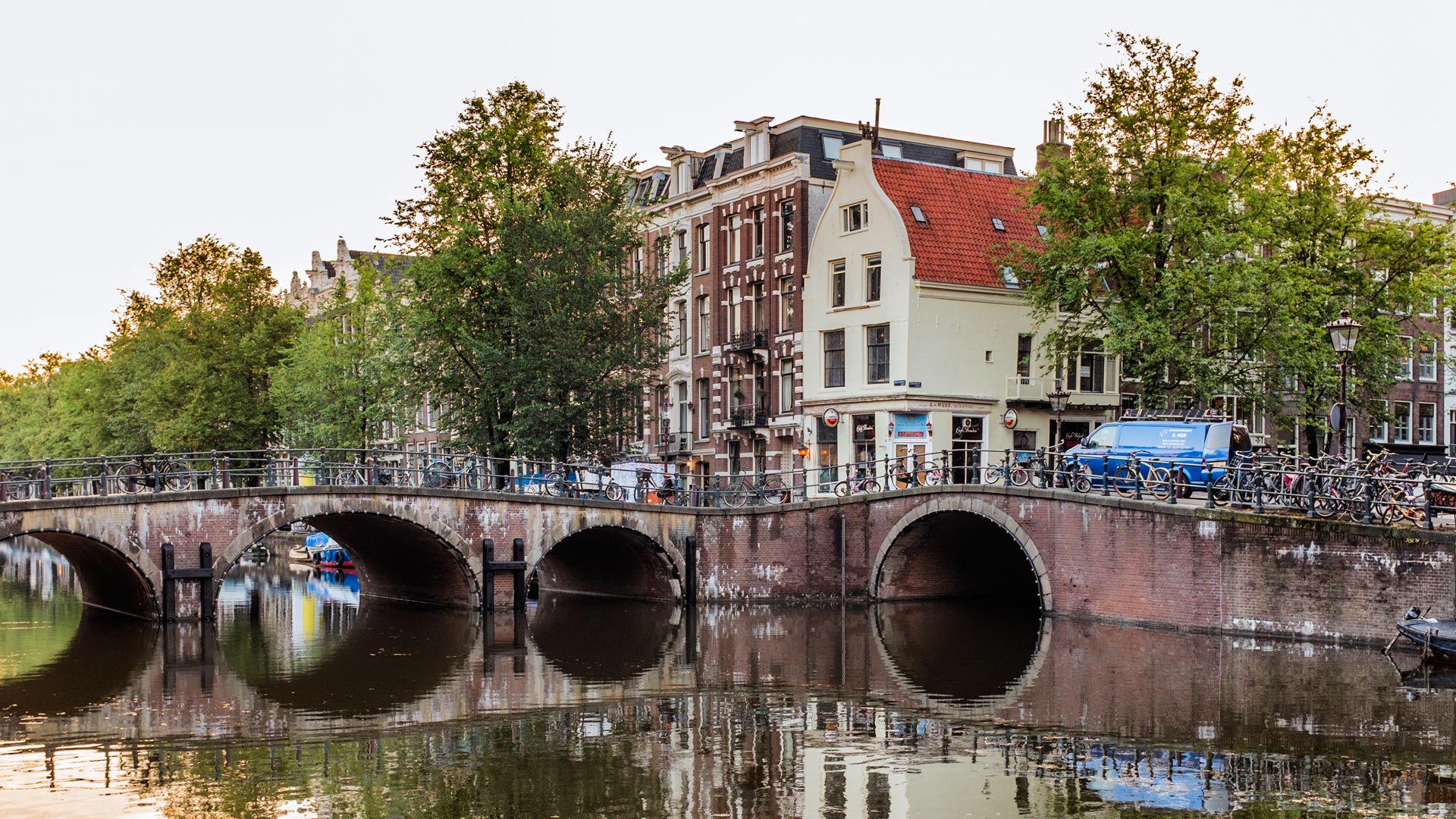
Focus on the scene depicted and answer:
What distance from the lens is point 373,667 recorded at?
2798cm

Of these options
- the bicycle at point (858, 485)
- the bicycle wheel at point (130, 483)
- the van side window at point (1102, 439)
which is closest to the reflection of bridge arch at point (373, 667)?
the bicycle wheel at point (130, 483)

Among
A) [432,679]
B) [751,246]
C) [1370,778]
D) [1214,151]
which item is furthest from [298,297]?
[1370,778]

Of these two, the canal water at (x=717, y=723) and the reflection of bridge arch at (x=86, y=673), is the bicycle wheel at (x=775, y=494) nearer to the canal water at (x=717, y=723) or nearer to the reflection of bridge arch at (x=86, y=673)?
the canal water at (x=717, y=723)

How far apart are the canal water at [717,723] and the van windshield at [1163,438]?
14.3ft

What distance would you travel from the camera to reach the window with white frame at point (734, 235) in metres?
53.0

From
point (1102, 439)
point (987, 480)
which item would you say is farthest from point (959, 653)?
point (1102, 439)

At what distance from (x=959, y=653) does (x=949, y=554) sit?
→ 1161 cm

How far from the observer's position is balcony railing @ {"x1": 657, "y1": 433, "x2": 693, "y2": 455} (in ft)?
183

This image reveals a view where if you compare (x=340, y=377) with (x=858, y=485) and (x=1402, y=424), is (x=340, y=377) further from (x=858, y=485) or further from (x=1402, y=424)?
(x=1402, y=424)

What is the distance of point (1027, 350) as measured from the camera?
4816 cm

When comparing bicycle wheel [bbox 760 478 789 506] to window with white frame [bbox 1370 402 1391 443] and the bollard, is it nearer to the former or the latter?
the bollard

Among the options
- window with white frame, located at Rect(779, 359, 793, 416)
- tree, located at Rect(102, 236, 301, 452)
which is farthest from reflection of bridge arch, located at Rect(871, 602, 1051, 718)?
tree, located at Rect(102, 236, 301, 452)

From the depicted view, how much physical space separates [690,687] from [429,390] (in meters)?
23.5

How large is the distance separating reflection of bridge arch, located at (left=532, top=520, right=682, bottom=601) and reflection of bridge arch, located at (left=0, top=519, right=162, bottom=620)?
29.8 ft
